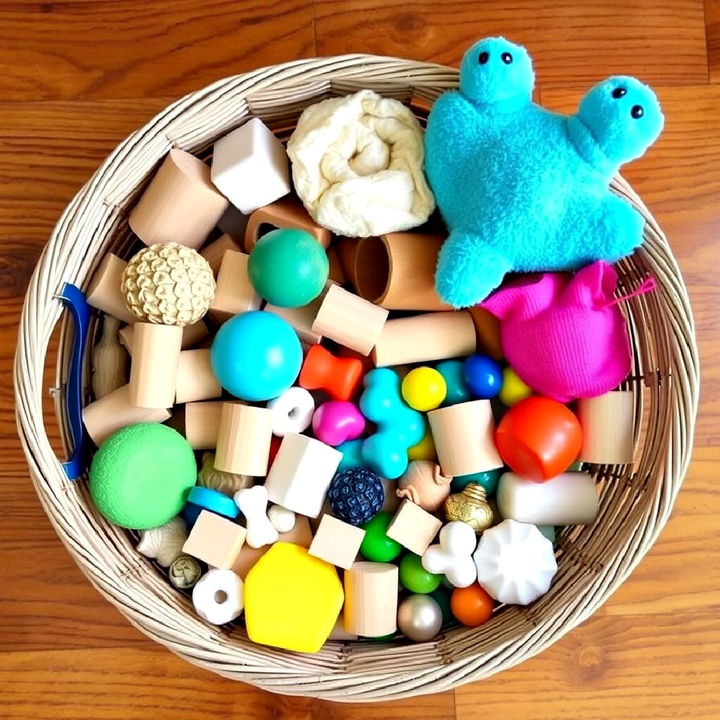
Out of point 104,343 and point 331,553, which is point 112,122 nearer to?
point 104,343

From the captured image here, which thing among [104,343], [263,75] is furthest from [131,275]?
[263,75]

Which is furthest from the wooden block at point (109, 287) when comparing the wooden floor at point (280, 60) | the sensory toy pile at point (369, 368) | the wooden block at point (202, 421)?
the wooden floor at point (280, 60)

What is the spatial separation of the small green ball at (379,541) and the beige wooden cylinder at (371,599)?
0.08 ft

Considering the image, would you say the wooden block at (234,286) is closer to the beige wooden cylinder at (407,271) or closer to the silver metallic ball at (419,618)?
the beige wooden cylinder at (407,271)

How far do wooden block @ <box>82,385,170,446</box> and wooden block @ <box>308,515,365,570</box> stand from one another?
189 mm

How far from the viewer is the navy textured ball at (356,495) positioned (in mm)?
753

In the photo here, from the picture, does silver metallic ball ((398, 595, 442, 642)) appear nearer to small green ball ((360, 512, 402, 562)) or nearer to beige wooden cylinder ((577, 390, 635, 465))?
small green ball ((360, 512, 402, 562))

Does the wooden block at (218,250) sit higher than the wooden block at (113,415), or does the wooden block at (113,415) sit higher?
the wooden block at (218,250)

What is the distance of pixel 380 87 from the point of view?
786mm

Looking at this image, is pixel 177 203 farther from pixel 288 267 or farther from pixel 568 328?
pixel 568 328

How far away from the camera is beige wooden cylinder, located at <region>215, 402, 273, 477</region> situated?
758 millimetres

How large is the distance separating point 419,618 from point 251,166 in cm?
45

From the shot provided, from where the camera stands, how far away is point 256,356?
74cm

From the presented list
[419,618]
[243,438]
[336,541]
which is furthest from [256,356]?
[419,618]
